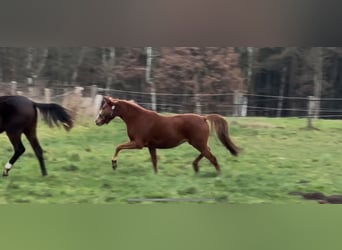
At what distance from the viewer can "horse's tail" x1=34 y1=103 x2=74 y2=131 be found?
97.3 inches

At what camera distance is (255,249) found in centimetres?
238

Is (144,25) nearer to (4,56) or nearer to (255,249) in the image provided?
(4,56)

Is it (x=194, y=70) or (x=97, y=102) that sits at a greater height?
(x=194, y=70)

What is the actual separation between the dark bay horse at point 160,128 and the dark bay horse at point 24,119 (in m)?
0.18

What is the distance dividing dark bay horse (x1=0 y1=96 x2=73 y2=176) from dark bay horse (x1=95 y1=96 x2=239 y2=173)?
0.60 ft

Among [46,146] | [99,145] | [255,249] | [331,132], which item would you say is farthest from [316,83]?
[46,146]

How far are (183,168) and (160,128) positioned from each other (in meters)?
0.20

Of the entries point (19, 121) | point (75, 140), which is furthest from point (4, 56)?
point (75, 140)

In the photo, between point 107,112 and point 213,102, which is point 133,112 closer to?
point 107,112

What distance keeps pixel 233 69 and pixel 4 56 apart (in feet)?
3.25

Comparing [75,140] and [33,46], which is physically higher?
[33,46]

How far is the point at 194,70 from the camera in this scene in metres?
2.45

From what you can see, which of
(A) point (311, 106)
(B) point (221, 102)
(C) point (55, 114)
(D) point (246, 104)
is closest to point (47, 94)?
(C) point (55, 114)

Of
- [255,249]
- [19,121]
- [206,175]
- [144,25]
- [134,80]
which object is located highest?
[144,25]
